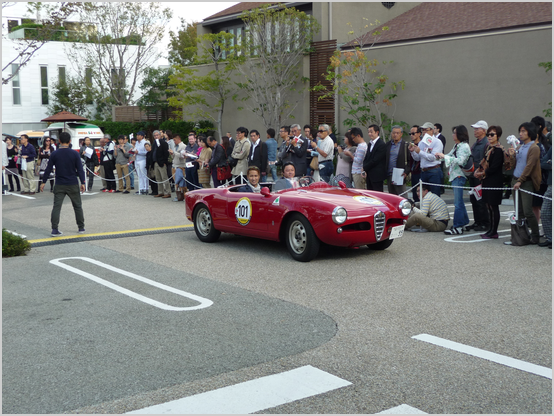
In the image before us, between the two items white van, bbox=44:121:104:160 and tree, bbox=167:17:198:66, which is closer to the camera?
white van, bbox=44:121:104:160

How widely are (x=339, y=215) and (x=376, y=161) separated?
383 cm

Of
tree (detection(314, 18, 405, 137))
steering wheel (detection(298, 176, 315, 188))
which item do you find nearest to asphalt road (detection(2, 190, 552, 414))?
steering wheel (detection(298, 176, 315, 188))

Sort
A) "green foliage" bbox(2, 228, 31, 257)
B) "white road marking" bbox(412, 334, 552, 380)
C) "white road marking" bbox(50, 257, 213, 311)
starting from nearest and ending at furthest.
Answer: "white road marking" bbox(412, 334, 552, 380), "white road marking" bbox(50, 257, 213, 311), "green foliage" bbox(2, 228, 31, 257)

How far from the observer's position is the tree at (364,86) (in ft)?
70.3

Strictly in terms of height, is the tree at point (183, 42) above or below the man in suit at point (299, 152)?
above

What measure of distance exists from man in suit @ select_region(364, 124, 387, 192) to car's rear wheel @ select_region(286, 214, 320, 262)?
3.57 m

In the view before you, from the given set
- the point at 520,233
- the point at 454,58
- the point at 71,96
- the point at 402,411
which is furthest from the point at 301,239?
the point at 71,96

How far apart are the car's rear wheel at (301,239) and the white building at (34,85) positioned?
122ft

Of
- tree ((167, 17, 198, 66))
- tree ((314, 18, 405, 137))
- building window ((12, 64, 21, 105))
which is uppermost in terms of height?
tree ((167, 17, 198, 66))

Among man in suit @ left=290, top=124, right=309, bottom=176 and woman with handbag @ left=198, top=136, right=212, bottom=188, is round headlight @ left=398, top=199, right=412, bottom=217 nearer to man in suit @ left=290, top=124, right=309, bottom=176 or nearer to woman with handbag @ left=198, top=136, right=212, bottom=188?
man in suit @ left=290, top=124, right=309, bottom=176

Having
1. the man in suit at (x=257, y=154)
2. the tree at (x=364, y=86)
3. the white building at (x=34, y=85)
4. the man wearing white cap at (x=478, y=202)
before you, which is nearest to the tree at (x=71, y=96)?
the white building at (x=34, y=85)

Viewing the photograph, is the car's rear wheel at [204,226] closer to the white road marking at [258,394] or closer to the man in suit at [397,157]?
the man in suit at [397,157]

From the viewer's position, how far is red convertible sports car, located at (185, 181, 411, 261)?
313 inches

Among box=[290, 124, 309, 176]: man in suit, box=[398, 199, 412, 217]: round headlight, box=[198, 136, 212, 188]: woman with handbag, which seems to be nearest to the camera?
box=[398, 199, 412, 217]: round headlight
